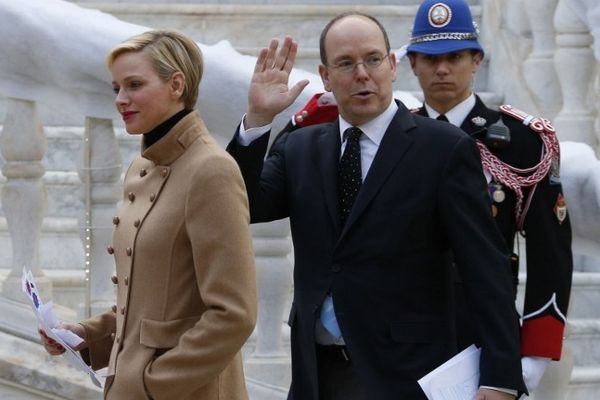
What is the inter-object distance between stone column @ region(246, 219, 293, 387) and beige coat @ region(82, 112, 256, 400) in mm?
1418

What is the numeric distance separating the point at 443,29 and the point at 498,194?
0.40m

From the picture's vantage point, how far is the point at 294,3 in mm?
7520

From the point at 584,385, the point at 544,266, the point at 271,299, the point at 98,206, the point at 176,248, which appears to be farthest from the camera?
the point at 584,385

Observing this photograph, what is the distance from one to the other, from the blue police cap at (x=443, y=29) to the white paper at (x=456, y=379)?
757 mm

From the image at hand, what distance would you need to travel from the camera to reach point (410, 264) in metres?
3.06

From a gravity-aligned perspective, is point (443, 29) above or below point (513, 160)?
above

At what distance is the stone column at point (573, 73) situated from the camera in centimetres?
621

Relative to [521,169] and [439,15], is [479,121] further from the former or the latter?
[439,15]

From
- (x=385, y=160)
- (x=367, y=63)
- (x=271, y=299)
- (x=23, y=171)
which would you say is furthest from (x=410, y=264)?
(x=23, y=171)

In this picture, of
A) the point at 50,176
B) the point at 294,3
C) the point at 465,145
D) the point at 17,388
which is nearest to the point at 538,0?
→ the point at 294,3

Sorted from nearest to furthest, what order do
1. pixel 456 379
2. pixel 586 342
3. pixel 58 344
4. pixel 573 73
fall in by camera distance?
pixel 456 379, pixel 58 344, pixel 586 342, pixel 573 73

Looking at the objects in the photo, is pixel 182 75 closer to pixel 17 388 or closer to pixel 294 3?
pixel 17 388

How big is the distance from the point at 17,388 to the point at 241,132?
1642 mm

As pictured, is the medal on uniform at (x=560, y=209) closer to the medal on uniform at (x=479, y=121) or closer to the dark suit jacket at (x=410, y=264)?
the medal on uniform at (x=479, y=121)
